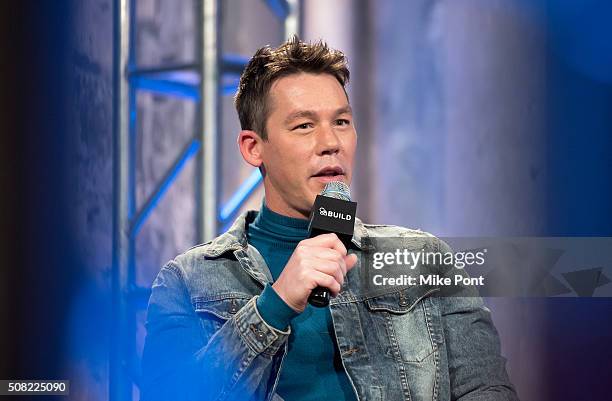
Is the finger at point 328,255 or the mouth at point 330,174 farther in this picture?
the mouth at point 330,174

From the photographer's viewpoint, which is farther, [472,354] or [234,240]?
[234,240]

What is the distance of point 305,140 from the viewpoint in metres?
1.80

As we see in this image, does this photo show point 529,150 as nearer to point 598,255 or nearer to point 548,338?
point 598,255

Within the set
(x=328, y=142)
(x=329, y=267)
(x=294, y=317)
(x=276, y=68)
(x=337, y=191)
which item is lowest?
(x=294, y=317)

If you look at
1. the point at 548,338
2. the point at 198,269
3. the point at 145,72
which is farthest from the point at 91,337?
the point at 548,338

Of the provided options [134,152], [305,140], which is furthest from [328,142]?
[134,152]

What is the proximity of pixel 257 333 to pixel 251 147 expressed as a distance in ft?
1.77

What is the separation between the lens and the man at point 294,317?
A: 5.32ft

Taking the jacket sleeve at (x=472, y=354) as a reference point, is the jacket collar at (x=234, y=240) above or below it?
above

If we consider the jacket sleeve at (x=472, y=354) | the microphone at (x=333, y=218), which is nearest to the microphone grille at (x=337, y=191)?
the microphone at (x=333, y=218)

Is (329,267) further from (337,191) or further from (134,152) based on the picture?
(134,152)

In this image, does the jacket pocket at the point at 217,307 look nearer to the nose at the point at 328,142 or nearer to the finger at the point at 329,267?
the nose at the point at 328,142

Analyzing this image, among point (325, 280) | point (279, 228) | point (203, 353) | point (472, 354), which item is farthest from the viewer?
point (279, 228)

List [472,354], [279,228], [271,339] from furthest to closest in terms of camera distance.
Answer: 1. [279,228]
2. [472,354]
3. [271,339]
